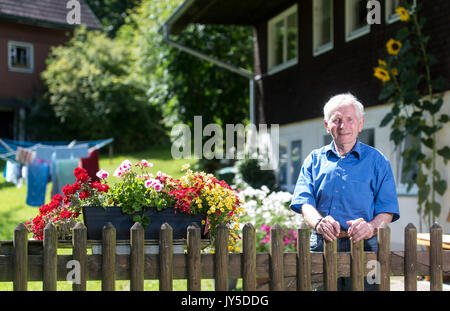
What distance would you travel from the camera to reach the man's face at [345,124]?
3.07 m

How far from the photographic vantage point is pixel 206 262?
3.05 meters

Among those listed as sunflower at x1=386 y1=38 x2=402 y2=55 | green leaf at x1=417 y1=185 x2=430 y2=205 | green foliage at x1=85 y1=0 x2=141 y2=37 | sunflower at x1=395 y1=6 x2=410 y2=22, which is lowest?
green leaf at x1=417 y1=185 x2=430 y2=205

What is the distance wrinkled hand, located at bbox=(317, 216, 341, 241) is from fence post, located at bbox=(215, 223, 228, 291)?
0.46 m

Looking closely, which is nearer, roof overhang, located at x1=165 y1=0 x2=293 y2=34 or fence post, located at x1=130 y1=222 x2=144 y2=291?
fence post, located at x1=130 y1=222 x2=144 y2=291

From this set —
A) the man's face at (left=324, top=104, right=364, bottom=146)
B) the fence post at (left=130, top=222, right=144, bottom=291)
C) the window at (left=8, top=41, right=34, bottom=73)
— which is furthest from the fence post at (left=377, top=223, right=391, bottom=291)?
the window at (left=8, top=41, right=34, bottom=73)

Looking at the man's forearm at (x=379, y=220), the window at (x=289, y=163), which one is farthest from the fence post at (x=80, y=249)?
the window at (x=289, y=163)

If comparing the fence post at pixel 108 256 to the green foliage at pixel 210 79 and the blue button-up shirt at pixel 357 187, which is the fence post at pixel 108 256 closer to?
the blue button-up shirt at pixel 357 187

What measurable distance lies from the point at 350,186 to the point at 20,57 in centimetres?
2357

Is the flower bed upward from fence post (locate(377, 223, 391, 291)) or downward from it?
upward

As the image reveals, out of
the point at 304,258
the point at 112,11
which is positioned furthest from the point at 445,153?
the point at 112,11

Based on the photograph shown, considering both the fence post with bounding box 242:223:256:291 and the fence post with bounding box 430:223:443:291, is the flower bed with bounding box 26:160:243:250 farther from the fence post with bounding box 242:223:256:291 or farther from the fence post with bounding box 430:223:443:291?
the fence post with bounding box 430:223:443:291

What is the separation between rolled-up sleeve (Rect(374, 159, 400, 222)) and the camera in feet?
10.2

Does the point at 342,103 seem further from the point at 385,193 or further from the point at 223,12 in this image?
the point at 223,12

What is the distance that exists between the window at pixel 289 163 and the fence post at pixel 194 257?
890 cm
